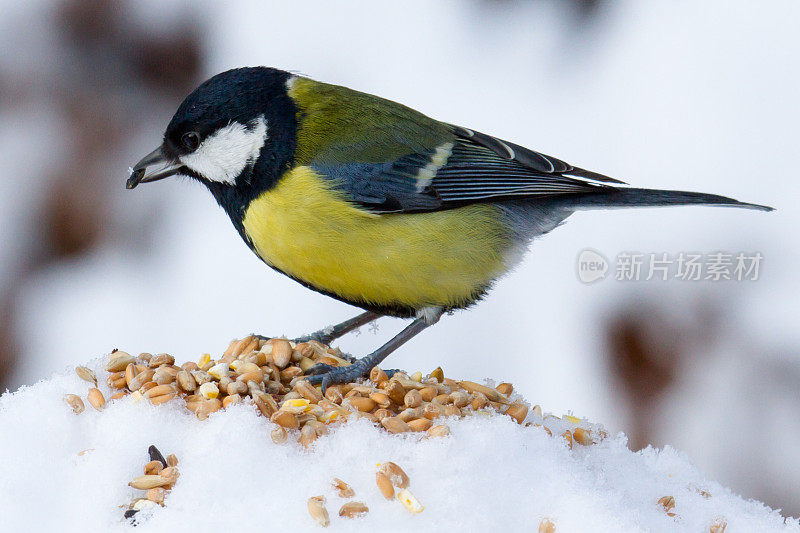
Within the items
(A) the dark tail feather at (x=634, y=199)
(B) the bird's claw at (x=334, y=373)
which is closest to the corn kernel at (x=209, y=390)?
(B) the bird's claw at (x=334, y=373)

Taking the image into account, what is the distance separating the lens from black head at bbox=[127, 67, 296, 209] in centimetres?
131

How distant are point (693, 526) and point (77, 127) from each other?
44.9 inches

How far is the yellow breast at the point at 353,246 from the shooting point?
131 centimetres

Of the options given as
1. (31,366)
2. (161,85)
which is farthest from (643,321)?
(31,366)

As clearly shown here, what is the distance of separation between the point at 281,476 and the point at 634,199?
87 centimetres

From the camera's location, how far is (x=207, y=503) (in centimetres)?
94

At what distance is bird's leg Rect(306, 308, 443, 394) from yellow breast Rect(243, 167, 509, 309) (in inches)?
1.5

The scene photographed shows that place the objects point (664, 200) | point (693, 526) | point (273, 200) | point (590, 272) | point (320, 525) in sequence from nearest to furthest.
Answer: point (320, 525) → point (693, 526) → point (273, 200) → point (664, 200) → point (590, 272)

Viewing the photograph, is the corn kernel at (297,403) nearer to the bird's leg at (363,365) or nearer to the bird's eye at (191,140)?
the bird's leg at (363,365)

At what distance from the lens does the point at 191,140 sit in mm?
1325

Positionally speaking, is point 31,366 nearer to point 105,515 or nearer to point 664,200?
point 105,515

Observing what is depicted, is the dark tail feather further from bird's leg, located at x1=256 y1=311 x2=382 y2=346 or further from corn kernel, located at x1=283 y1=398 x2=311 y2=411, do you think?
corn kernel, located at x1=283 y1=398 x2=311 y2=411

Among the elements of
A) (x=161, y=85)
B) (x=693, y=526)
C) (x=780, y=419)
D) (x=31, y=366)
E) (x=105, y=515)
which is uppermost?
(x=161, y=85)

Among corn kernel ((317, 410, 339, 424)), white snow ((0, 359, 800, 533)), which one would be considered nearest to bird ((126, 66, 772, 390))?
corn kernel ((317, 410, 339, 424))
